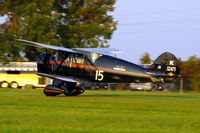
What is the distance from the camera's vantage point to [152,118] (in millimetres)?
19297

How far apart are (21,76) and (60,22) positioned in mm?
11658

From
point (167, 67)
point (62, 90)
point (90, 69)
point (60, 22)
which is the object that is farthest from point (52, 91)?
point (60, 22)

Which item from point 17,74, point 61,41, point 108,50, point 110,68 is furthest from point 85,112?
point 61,41

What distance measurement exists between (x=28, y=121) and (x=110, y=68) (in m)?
17.1

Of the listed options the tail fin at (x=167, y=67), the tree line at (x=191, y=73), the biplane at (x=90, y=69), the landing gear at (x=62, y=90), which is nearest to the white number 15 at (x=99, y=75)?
the biplane at (x=90, y=69)

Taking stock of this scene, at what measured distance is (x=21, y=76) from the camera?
241 ft

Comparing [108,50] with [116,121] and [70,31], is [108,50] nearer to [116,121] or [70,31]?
[116,121]

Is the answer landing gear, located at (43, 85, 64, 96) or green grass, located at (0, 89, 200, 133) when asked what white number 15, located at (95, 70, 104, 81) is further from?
green grass, located at (0, 89, 200, 133)

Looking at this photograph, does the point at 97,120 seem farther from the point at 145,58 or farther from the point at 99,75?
the point at 145,58

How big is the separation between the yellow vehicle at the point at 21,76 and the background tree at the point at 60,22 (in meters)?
2.39

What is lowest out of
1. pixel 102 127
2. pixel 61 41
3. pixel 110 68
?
pixel 102 127

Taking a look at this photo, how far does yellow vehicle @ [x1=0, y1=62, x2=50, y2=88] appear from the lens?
2849 inches

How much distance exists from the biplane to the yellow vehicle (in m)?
36.5

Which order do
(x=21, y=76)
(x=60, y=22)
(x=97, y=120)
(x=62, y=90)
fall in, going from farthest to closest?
1. (x=60, y=22)
2. (x=21, y=76)
3. (x=62, y=90)
4. (x=97, y=120)
